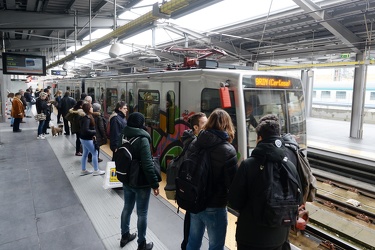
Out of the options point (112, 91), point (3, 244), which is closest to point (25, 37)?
point (112, 91)

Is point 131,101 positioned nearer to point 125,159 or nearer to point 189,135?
point 125,159

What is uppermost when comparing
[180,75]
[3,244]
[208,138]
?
[180,75]

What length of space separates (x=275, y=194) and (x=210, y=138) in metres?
0.66

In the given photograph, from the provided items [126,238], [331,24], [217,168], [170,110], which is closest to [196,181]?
[217,168]

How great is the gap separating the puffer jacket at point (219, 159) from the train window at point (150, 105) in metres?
3.67

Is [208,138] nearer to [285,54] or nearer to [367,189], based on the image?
[367,189]

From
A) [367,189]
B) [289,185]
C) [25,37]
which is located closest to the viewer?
[289,185]

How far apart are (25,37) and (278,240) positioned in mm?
17210

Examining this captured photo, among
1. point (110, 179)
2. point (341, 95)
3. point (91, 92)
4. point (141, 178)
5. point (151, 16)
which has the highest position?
point (151, 16)

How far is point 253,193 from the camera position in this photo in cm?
192

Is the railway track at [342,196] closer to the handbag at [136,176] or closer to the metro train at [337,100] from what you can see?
the handbag at [136,176]

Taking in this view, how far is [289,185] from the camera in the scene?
1.89 metres

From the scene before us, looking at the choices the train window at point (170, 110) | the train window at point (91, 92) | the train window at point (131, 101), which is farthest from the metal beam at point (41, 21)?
the train window at point (170, 110)

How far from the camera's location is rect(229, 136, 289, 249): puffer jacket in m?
1.89
